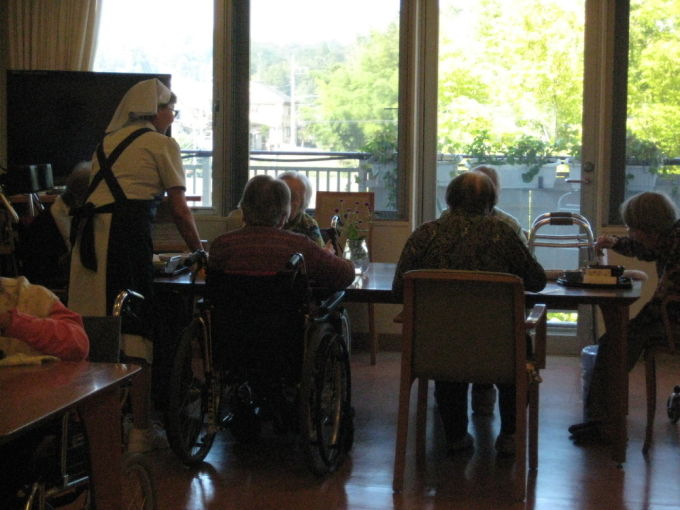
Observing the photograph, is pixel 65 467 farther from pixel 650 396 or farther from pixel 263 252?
pixel 650 396

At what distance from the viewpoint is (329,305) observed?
3.70 metres

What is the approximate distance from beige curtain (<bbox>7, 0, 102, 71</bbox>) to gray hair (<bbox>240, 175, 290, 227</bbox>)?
2988mm

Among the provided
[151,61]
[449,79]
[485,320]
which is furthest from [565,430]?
[151,61]

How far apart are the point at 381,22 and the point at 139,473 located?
4304mm

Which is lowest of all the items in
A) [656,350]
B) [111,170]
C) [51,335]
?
[656,350]

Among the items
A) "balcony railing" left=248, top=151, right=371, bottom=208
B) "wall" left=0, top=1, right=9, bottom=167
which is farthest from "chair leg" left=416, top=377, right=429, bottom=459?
"wall" left=0, top=1, right=9, bottom=167

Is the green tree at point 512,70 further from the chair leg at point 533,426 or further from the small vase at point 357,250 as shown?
the chair leg at point 533,426

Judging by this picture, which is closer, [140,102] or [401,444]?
[401,444]

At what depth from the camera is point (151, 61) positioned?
6.54m

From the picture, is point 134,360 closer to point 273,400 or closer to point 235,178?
point 273,400

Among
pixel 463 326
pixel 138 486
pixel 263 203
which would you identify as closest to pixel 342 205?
pixel 263 203

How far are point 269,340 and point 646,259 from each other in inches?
66.7

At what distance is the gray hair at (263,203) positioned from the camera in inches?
145

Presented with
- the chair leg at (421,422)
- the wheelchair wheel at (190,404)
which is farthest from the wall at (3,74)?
the chair leg at (421,422)
